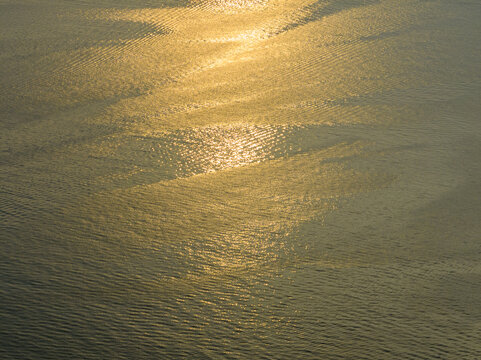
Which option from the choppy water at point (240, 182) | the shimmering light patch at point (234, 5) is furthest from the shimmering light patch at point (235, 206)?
the shimmering light patch at point (234, 5)

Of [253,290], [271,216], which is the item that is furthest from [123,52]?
[253,290]

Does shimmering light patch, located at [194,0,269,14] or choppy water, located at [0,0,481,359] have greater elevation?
shimmering light patch, located at [194,0,269,14]

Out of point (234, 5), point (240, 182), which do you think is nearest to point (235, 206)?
point (240, 182)

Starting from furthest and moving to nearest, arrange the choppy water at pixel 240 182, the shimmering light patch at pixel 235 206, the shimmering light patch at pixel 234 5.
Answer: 1. the shimmering light patch at pixel 234 5
2. the shimmering light patch at pixel 235 206
3. the choppy water at pixel 240 182

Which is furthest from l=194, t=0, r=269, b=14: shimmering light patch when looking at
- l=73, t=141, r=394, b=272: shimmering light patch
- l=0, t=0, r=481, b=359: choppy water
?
l=73, t=141, r=394, b=272: shimmering light patch

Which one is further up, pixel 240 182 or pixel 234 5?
pixel 234 5

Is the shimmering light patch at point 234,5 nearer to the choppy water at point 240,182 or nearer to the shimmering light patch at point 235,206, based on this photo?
the choppy water at point 240,182

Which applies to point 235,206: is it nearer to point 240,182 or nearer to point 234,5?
point 240,182

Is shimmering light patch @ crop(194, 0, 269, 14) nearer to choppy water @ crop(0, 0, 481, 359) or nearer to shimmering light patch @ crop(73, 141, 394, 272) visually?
choppy water @ crop(0, 0, 481, 359)
